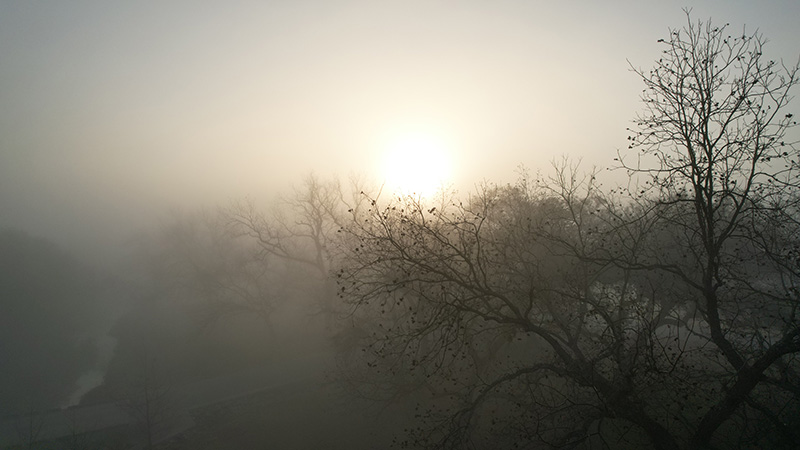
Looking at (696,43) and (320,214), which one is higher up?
(320,214)

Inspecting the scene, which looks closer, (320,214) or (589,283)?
(589,283)

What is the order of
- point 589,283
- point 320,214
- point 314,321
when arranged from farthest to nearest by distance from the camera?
1. point 314,321
2. point 320,214
3. point 589,283

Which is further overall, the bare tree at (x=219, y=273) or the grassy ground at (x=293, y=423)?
the bare tree at (x=219, y=273)

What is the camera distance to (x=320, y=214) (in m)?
29.1

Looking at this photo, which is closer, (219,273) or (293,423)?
(293,423)

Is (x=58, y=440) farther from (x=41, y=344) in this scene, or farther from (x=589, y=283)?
(x=589, y=283)

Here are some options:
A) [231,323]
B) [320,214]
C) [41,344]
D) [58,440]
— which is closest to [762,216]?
[320,214]

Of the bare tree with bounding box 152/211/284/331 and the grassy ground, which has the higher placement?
the bare tree with bounding box 152/211/284/331

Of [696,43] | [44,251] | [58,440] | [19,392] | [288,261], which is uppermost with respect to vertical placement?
[44,251]

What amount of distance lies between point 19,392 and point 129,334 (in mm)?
8579

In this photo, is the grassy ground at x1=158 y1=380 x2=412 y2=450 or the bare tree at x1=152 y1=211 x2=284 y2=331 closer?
the grassy ground at x1=158 y1=380 x2=412 y2=450

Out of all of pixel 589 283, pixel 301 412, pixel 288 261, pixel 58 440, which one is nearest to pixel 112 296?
pixel 288 261

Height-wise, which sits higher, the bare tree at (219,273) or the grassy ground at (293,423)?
the bare tree at (219,273)

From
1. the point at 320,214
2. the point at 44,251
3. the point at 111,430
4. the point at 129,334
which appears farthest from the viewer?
the point at 44,251
